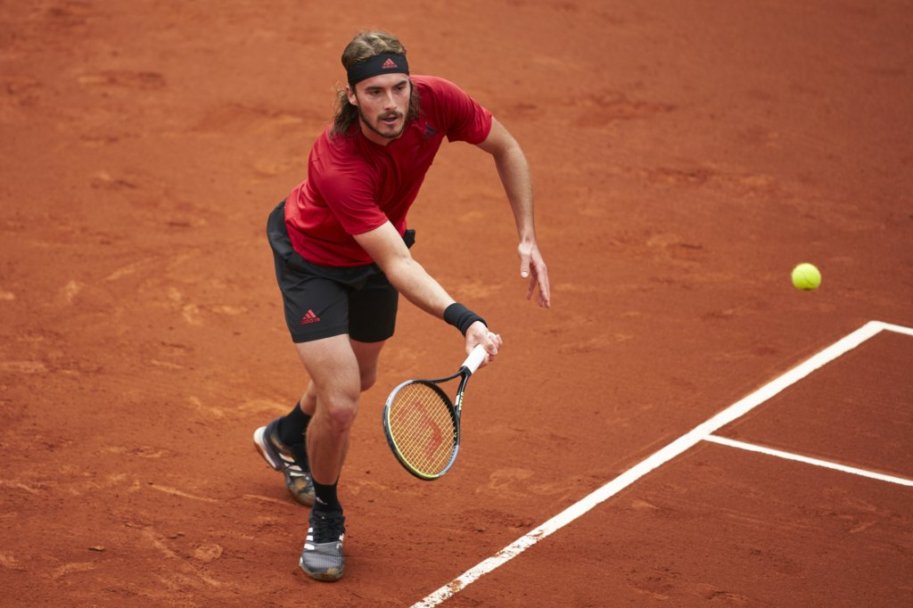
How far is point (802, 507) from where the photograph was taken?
638 cm

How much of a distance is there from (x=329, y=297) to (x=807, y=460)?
9.13 ft

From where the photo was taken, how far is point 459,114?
579 centimetres

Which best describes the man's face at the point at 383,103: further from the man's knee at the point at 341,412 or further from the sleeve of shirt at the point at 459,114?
the man's knee at the point at 341,412

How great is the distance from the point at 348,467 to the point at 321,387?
4.24 ft

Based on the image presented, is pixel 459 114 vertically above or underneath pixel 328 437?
above

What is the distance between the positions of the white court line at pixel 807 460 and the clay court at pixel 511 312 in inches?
0.8

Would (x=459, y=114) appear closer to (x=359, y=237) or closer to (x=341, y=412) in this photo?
(x=359, y=237)

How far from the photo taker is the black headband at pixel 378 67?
5316 mm

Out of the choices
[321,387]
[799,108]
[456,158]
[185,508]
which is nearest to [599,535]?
[321,387]

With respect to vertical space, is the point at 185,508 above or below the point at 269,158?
below

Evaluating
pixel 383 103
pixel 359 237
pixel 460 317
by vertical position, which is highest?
Result: pixel 383 103

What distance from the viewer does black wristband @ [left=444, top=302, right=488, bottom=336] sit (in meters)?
4.99

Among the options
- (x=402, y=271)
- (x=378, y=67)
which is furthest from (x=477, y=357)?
(x=378, y=67)

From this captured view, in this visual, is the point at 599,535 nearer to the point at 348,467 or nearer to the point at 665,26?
the point at 348,467
